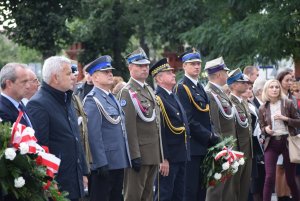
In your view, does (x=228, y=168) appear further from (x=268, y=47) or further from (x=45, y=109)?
(x=268, y=47)

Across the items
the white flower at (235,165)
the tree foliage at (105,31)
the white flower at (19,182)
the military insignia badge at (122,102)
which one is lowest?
the white flower at (235,165)

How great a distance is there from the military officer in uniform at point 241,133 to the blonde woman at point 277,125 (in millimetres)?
697

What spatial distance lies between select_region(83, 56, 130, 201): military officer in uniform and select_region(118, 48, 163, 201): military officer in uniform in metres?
0.36

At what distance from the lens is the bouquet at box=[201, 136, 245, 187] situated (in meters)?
11.1

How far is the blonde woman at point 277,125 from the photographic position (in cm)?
1280

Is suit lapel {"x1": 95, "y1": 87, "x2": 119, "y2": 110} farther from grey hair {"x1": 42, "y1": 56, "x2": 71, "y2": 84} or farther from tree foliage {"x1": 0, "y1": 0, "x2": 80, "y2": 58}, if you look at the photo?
tree foliage {"x1": 0, "y1": 0, "x2": 80, "y2": 58}

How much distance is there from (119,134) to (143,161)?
73cm

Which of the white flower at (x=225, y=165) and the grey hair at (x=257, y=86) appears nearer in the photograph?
the white flower at (x=225, y=165)

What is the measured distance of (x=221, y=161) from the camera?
11.2 m

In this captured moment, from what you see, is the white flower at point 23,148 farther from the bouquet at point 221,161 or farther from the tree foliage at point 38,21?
the tree foliage at point 38,21

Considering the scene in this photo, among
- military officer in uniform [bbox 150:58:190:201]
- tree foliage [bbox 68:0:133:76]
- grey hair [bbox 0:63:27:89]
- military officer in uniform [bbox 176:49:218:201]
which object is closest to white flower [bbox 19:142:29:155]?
grey hair [bbox 0:63:27:89]

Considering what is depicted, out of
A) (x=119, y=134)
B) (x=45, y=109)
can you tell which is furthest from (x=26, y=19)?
(x=45, y=109)

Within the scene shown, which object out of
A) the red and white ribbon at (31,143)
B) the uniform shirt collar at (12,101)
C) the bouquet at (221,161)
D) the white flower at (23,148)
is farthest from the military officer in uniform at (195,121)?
the white flower at (23,148)

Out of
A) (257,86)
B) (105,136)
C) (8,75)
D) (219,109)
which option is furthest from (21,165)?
(257,86)
